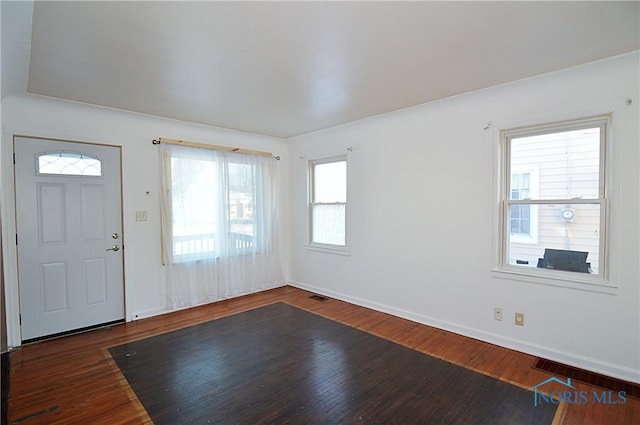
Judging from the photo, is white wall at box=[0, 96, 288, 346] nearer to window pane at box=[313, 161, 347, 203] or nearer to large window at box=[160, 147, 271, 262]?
large window at box=[160, 147, 271, 262]

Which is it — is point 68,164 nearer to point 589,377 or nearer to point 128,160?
point 128,160

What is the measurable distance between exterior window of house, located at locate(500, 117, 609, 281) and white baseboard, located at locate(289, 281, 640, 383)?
0.70 m

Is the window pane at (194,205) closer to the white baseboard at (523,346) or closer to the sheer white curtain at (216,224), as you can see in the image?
the sheer white curtain at (216,224)

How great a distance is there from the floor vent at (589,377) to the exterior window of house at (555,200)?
78 cm

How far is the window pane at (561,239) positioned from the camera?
108 inches

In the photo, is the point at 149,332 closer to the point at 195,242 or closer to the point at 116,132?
the point at 195,242

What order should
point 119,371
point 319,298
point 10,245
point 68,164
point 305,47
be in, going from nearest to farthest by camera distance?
point 305,47 < point 119,371 < point 10,245 < point 68,164 < point 319,298

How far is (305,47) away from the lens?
230cm

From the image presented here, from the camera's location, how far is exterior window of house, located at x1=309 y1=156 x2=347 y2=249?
15.8 feet

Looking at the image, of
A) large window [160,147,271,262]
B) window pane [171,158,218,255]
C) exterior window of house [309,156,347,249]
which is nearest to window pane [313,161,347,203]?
exterior window of house [309,156,347,249]

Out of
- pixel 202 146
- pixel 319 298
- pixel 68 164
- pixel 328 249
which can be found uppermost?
pixel 202 146

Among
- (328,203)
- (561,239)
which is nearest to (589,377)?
(561,239)

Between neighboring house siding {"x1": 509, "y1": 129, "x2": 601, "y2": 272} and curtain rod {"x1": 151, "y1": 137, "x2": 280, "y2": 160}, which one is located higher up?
curtain rod {"x1": 151, "y1": 137, "x2": 280, "y2": 160}

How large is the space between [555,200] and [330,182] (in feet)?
9.65
